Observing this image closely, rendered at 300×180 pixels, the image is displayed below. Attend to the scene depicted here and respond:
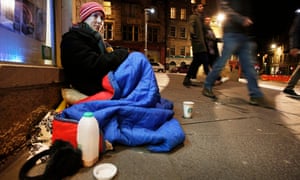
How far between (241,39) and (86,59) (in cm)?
210

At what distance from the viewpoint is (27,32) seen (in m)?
2.10

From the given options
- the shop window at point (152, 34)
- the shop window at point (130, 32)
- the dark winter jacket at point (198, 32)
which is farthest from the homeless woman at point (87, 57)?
the shop window at point (152, 34)

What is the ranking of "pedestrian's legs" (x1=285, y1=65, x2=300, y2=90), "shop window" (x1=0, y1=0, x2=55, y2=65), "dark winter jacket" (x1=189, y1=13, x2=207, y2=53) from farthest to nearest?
"dark winter jacket" (x1=189, y1=13, x2=207, y2=53) → "pedestrian's legs" (x1=285, y1=65, x2=300, y2=90) → "shop window" (x1=0, y1=0, x2=55, y2=65)

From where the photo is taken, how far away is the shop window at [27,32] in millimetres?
1656

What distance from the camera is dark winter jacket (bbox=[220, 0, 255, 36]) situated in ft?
8.90

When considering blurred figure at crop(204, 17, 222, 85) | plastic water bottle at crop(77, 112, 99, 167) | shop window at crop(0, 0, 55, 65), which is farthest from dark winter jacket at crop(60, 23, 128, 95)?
blurred figure at crop(204, 17, 222, 85)

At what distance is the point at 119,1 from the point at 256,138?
27708 millimetres

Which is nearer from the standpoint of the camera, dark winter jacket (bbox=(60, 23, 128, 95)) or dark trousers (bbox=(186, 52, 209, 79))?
dark winter jacket (bbox=(60, 23, 128, 95))

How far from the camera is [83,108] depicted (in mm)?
1612

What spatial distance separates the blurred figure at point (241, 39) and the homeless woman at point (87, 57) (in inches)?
62.8

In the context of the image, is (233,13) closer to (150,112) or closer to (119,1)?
(150,112)

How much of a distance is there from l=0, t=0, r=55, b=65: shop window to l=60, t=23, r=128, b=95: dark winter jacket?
380 mm

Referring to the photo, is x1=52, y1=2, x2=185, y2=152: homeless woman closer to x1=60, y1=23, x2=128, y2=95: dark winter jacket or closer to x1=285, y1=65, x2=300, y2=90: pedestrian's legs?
x1=60, y1=23, x2=128, y2=95: dark winter jacket

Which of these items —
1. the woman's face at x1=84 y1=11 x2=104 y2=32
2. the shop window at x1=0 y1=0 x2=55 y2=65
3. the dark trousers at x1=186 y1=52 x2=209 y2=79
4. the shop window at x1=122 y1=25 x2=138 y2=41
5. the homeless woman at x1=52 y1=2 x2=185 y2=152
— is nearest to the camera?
the homeless woman at x1=52 y1=2 x2=185 y2=152
